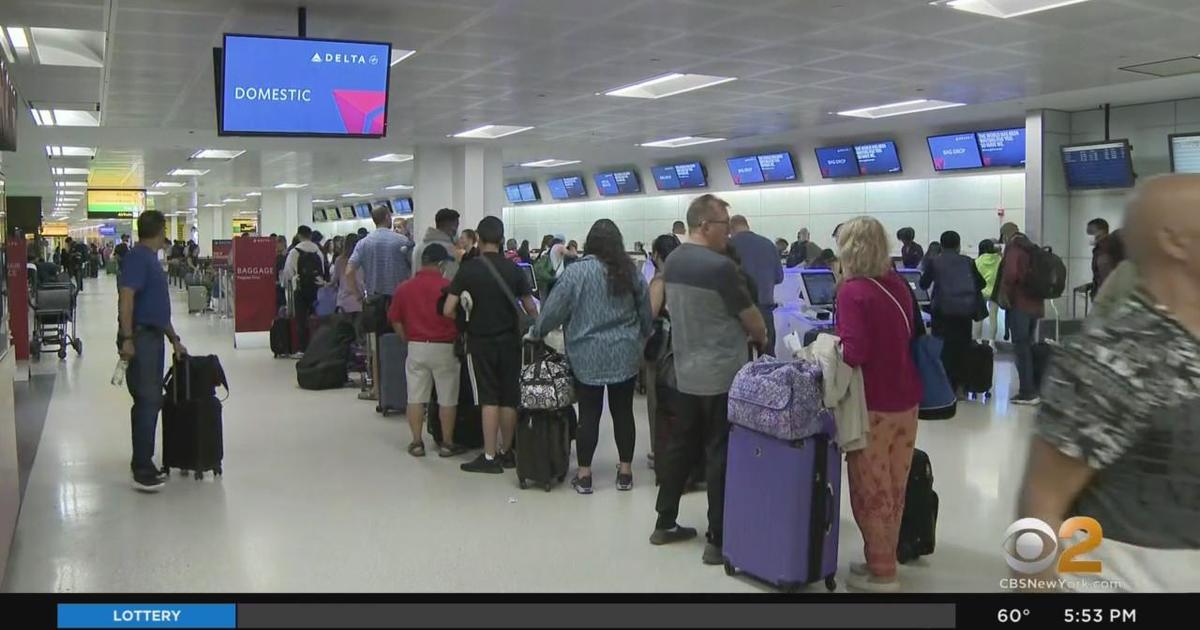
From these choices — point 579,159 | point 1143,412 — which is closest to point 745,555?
point 1143,412

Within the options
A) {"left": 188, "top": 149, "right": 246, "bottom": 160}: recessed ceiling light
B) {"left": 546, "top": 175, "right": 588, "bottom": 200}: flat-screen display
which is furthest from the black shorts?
{"left": 546, "top": 175, "right": 588, "bottom": 200}: flat-screen display

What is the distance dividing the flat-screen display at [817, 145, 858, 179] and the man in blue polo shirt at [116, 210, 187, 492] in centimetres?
1320

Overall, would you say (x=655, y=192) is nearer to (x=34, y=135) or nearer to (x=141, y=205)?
(x=34, y=135)

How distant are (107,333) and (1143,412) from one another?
17.0m

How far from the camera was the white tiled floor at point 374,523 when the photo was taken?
4.15m

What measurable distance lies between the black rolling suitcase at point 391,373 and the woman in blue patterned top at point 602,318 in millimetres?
3031

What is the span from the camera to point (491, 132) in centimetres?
1564

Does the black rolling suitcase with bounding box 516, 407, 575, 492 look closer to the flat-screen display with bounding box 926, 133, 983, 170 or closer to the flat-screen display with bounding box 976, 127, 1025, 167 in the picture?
the flat-screen display with bounding box 976, 127, 1025, 167

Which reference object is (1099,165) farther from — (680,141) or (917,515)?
(917,515)

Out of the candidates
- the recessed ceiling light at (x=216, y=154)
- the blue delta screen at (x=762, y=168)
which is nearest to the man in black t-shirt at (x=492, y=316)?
the blue delta screen at (x=762, y=168)

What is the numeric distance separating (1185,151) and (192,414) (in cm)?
1228

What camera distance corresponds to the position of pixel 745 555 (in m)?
4.04

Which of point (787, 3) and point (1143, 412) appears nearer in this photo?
point (1143, 412)

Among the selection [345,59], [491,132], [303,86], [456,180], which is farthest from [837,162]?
[303,86]
